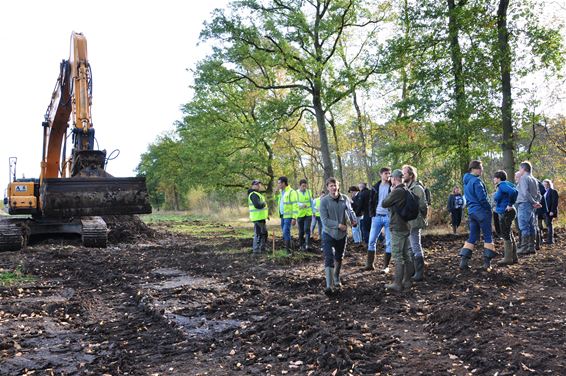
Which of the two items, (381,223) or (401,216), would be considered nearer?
(401,216)

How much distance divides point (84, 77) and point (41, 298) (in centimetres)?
739

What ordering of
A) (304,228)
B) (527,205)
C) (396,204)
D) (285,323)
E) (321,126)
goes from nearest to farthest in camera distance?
(285,323) < (396,204) < (527,205) < (304,228) < (321,126)

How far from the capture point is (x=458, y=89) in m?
A: 17.0

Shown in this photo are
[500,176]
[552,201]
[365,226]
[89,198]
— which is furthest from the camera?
[365,226]

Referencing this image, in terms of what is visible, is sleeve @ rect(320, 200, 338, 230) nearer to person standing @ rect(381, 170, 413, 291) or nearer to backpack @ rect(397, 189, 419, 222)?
person standing @ rect(381, 170, 413, 291)

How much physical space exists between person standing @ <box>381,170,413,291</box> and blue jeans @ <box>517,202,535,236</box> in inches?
175

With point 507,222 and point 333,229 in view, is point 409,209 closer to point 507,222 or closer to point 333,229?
point 333,229

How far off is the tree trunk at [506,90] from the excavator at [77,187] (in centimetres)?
1182

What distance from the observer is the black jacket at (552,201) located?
12.9 metres

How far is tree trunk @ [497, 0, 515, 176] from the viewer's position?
52.5 ft

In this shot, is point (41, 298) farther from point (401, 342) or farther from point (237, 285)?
point (401, 342)

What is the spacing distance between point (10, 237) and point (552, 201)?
15127 millimetres

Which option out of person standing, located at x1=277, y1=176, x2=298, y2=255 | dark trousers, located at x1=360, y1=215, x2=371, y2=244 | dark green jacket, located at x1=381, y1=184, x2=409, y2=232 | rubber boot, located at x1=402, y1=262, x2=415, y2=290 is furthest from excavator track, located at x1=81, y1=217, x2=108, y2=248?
rubber boot, located at x1=402, y1=262, x2=415, y2=290

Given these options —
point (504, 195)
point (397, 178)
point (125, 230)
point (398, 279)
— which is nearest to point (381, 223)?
point (397, 178)
